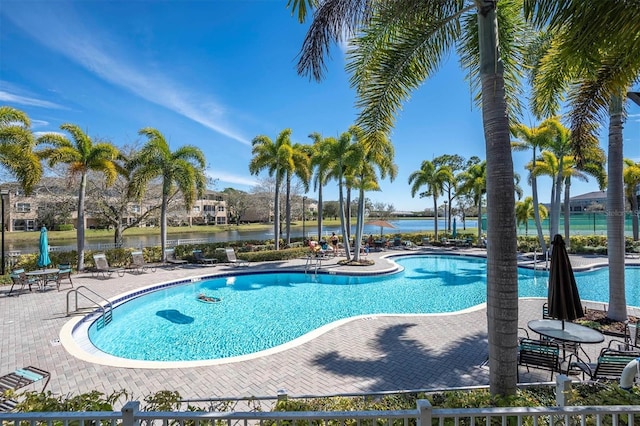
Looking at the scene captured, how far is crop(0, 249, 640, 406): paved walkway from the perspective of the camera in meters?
4.98

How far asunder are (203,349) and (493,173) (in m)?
7.28

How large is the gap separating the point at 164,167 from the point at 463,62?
1618cm

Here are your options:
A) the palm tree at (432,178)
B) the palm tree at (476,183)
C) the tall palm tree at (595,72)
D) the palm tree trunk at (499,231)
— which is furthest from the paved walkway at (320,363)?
the palm tree at (432,178)

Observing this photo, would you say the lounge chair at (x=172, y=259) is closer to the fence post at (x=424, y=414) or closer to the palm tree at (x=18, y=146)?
the palm tree at (x=18, y=146)

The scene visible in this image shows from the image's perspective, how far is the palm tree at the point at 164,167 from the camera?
643 inches

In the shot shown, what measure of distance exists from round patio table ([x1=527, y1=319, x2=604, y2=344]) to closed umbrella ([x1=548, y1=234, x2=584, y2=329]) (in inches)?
13.6

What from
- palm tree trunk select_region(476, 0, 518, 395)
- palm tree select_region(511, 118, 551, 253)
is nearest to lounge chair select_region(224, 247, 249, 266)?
palm tree trunk select_region(476, 0, 518, 395)

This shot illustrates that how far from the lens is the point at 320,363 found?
19.1 feet

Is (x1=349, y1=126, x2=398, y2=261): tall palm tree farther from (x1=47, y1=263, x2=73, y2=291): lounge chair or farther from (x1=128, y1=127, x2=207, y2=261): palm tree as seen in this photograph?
(x1=47, y1=263, x2=73, y2=291): lounge chair

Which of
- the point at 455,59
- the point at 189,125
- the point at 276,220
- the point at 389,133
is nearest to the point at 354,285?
the point at 276,220

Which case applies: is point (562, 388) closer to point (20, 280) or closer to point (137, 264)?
point (20, 280)

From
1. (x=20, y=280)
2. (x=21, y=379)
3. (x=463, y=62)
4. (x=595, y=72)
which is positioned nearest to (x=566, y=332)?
(x=595, y=72)

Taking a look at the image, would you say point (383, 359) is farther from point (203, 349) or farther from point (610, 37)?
point (610, 37)

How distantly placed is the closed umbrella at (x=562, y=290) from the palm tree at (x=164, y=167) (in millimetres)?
16569
